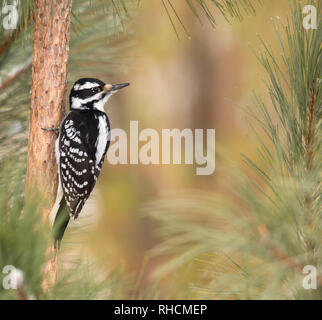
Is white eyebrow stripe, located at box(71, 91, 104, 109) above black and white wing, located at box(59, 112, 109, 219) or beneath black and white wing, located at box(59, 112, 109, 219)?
above

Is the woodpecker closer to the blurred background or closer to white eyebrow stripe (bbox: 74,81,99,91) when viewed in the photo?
white eyebrow stripe (bbox: 74,81,99,91)

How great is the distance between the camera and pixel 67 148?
157cm

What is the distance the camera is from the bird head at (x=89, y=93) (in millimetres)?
1591

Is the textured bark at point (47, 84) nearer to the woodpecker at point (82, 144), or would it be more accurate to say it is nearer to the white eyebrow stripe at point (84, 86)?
the woodpecker at point (82, 144)

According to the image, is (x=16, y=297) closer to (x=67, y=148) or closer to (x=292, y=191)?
(x=292, y=191)

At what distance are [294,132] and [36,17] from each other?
0.66m

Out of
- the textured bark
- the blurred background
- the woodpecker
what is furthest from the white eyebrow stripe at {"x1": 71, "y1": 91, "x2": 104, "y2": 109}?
the blurred background

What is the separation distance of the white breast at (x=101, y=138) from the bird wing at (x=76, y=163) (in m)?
0.02

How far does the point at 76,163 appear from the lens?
164 cm

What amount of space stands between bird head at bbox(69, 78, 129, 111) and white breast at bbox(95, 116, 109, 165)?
55mm

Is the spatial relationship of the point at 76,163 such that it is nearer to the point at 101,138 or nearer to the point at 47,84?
the point at 101,138

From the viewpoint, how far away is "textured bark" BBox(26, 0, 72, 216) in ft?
3.90

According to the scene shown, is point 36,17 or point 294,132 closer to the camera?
point 294,132
